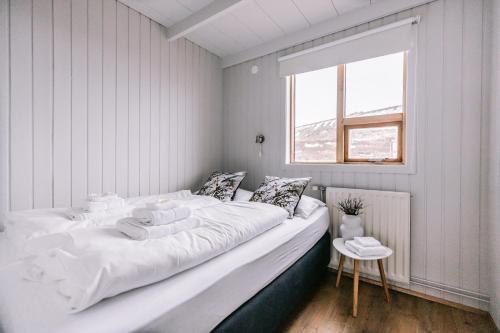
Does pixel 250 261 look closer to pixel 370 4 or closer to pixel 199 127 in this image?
pixel 199 127

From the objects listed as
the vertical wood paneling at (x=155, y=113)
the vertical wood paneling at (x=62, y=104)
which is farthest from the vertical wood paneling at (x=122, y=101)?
the vertical wood paneling at (x=62, y=104)

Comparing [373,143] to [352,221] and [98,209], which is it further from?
[98,209]

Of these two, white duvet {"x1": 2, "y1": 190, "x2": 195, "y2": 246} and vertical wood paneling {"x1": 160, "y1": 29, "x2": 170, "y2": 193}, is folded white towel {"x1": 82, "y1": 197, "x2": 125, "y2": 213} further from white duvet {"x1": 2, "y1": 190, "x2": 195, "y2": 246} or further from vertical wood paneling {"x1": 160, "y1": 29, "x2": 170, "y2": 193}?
vertical wood paneling {"x1": 160, "y1": 29, "x2": 170, "y2": 193}

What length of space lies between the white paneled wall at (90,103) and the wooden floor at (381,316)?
1.83 meters

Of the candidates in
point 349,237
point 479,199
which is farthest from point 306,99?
point 479,199

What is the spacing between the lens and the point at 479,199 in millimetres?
1657

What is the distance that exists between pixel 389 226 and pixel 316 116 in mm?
1295

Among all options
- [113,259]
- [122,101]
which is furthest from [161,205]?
[122,101]

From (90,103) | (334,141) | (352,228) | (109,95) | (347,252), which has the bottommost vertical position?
(347,252)

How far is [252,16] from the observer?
89.2 inches

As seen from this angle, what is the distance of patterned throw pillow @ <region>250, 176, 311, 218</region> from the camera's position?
195 cm

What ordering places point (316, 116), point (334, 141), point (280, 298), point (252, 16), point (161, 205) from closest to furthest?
point (161, 205), point (280, 298), point (252, 16), point (334, 141), point (316, 116)

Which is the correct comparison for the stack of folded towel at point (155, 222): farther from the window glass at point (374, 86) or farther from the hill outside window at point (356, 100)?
the window glass at point (374, 86)

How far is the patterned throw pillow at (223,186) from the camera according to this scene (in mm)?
2394
